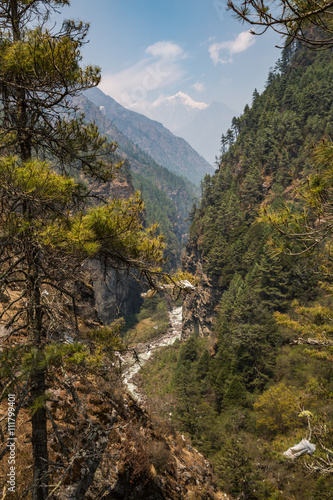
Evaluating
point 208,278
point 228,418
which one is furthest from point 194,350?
point 228,418

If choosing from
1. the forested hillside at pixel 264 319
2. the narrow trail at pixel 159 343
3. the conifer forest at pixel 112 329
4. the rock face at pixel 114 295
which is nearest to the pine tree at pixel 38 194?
the conifer forest at pixel 112 329

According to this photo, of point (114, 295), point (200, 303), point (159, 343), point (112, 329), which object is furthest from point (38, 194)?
point (114, 295)

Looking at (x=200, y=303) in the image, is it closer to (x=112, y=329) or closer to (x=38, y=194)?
(x=112, y=329)

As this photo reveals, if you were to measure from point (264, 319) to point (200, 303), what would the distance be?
2236 centimetres

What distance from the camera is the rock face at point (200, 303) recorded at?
147 feet

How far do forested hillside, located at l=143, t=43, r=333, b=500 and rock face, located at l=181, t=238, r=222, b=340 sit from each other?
26cm

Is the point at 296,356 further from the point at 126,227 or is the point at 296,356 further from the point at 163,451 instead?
the point at 126,227

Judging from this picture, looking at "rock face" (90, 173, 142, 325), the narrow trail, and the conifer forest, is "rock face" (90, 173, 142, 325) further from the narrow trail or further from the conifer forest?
the conifer forest

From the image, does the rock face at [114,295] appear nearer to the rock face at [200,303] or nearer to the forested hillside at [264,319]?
the rock face at [200,303]

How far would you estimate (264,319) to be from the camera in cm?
2686

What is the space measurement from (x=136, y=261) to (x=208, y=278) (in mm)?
42035

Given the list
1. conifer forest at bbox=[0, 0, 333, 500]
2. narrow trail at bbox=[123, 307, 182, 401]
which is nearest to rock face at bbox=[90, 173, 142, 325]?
narrow trail at bbox=[123, 307, 182, 401]

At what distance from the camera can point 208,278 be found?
150ft

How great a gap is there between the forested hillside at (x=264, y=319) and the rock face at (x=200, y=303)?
259mm
